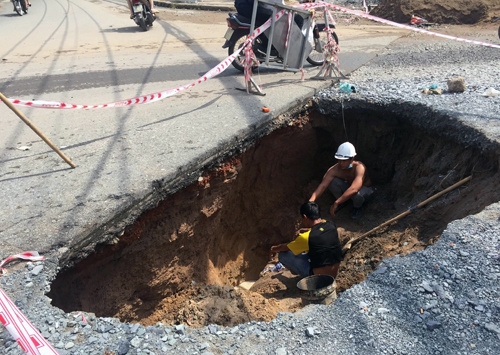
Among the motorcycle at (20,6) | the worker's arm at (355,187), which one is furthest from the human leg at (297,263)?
the motorcycle at (20,6)

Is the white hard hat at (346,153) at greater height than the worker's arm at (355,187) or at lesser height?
greater

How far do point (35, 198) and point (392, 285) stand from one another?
11.2ft

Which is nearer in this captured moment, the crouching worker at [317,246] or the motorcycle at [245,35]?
the crouching worker at [317,246]

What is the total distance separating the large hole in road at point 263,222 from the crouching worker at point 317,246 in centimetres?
31

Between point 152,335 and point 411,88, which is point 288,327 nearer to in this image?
point 152,335

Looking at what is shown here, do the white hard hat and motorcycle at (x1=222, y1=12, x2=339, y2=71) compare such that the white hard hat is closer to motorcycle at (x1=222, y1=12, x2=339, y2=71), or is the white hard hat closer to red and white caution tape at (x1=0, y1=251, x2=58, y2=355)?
motorcycle at (x1=222, y1=12, x2=339, y2=71)

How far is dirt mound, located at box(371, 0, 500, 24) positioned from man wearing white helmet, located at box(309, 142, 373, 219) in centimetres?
1065

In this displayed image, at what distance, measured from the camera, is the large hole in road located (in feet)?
14.5

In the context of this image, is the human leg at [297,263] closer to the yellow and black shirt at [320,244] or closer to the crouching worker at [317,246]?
the crouching worker at [317,246]

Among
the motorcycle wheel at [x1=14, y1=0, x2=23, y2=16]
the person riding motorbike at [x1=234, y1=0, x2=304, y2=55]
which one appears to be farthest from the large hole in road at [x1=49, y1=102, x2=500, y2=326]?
the motorcycle wheel at [x1=14, y1=0, x2=23, y2=16]

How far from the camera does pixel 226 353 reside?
2795 millimetres

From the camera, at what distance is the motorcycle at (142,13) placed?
1402cm

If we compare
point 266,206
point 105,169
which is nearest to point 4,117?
point 105,169

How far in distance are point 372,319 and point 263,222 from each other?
4.27 metres
